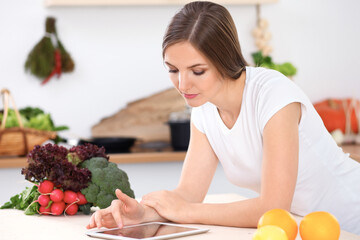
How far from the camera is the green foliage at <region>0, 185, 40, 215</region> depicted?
1.46 meters

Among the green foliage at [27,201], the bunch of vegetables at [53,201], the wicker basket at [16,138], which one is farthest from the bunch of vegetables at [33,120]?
the bunch of vegetables at [53,201]

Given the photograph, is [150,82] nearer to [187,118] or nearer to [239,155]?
[187,118]

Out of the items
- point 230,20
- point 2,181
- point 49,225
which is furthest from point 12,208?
point 2,181

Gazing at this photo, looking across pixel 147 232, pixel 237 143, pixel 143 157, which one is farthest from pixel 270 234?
pixel 143 157

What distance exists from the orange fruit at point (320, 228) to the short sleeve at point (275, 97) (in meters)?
0.37

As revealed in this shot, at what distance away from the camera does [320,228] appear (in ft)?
3.17

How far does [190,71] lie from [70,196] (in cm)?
46

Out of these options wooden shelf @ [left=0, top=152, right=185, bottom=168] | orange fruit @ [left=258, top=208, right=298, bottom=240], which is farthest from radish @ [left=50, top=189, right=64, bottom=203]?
wooden shelf @ [left=0, top=152, right=185, bottom=168]

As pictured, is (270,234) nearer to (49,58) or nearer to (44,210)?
(44,210)

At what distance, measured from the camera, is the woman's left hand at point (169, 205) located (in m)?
1.32

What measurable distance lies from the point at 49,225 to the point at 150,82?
2280 mm

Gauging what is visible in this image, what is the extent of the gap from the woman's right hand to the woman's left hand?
0.14ft

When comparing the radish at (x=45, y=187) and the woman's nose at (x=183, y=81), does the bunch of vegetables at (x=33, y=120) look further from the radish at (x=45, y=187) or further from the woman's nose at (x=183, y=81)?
the woman's nose at (x=183, y=81)

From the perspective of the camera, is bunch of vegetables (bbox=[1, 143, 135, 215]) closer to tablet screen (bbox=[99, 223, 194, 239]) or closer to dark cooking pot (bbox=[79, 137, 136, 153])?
tablet screen (bbox=[99, 223, 194, 239])
